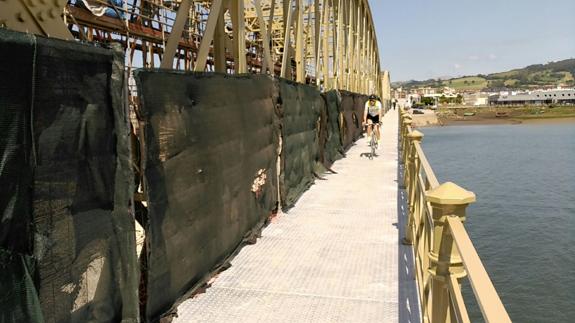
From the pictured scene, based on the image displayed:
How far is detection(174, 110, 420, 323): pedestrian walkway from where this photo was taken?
12.9 ft

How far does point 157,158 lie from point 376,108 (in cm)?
1146

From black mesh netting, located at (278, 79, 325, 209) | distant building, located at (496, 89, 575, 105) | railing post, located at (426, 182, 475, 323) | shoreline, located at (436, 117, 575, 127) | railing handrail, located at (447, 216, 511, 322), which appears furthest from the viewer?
distant building, located at (496, 89, 575, 105)

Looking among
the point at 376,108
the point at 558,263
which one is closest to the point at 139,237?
the point at 376,108

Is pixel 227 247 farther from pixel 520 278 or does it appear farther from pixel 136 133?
pixel 520 278

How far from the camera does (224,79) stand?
15.2 feet

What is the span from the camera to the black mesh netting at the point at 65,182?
6.88 ft

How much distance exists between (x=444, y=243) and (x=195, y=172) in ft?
6.98

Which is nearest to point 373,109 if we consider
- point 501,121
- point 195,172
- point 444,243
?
point 195,172

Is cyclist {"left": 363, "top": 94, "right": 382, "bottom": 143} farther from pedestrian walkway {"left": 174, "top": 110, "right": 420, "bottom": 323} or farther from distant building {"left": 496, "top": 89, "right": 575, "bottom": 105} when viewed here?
distant building {"left": 496, "top": 89, "right": 575, "bottom": 105}

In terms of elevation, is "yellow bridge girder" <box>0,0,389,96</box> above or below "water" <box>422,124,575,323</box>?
above

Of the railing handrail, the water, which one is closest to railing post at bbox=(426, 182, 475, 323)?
the railing handrail

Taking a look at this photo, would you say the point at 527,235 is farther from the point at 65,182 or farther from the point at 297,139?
the point at 65,182

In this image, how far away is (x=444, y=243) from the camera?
263 cm

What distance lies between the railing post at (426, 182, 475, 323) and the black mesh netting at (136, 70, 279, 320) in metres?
1.86
